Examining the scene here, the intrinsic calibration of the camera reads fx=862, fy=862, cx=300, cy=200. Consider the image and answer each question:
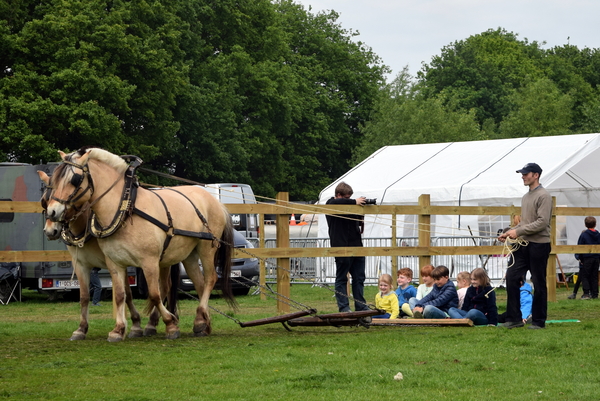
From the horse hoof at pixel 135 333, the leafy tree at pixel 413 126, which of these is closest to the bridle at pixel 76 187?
the horse hoof at pixel 135 333

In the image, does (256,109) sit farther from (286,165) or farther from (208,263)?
(208,263)

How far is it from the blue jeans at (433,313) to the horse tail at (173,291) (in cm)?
312

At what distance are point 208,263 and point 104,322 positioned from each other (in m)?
2.38

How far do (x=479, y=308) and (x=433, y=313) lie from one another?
60cm

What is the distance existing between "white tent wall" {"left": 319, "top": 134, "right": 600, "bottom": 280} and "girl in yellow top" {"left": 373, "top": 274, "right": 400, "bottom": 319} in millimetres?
9088

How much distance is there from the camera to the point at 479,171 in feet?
74.1

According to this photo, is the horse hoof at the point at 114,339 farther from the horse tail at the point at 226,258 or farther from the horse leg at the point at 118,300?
the horse tail at the point at 226,258

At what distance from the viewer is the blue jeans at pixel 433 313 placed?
10.8m

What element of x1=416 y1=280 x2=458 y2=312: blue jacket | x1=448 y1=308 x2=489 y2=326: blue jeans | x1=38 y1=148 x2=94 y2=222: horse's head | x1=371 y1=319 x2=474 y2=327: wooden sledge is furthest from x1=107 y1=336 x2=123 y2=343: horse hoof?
x1=448 y1=308 x2=489 y2=326: blue jeans

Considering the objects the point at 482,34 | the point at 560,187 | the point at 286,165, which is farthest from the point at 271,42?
the point at 482,34

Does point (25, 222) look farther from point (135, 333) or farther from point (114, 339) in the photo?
point (114, 339)

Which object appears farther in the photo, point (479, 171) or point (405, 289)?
point (479, 171)

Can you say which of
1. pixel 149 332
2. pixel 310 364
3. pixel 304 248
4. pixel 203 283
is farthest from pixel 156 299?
pixel 304 248

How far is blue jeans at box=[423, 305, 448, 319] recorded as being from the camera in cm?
1082
